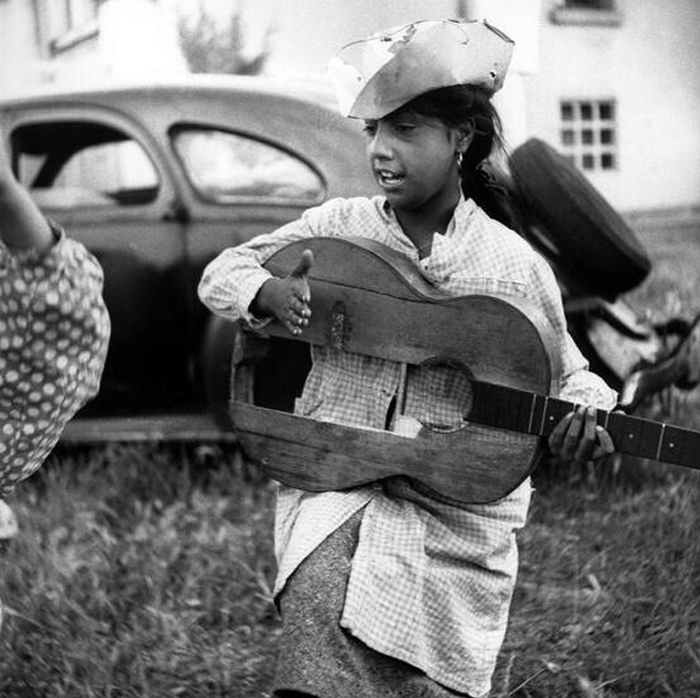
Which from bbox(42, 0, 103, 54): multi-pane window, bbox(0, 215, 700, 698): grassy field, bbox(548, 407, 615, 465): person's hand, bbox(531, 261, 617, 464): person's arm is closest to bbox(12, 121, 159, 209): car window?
bbox(0, 215, 700, 698): grassy field

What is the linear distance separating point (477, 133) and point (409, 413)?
0.59m

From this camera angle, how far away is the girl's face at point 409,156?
2.97m

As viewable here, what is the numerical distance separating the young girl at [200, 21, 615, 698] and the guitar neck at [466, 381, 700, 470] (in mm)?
32

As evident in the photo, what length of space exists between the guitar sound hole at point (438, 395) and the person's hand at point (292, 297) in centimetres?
24

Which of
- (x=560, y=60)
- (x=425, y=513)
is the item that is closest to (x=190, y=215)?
(x=425, y=513)

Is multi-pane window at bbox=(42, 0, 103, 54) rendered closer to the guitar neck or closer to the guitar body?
the guitar body

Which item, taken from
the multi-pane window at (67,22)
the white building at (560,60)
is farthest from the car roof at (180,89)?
the multi-pane window at (67,22)

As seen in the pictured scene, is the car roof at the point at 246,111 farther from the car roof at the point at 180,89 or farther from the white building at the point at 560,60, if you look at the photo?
the white building at the point at 560,60

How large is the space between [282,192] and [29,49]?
Result: 3.73 metres

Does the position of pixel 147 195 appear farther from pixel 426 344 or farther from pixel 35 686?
pixel 426 344

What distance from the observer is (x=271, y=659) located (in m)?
3.81

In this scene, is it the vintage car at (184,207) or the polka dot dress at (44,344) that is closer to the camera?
the polka dot dress at (44,344)

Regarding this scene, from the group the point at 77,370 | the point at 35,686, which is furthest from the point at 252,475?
the point at 77,370

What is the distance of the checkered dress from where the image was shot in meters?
2.87
